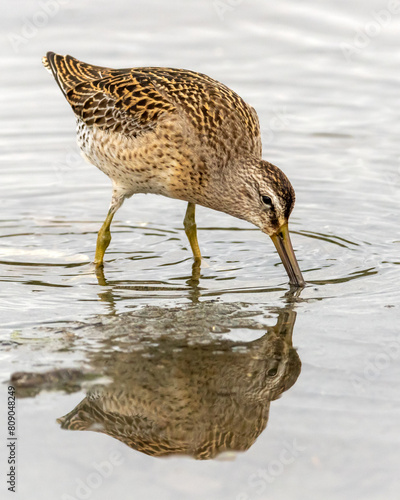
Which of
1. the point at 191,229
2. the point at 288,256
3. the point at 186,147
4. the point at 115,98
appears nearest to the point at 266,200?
the point at 288,256

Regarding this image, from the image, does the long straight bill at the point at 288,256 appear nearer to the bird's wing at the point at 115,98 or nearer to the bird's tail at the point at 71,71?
the bird's wing at the point at 115,98

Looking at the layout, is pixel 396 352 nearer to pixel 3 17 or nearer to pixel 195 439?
pixel 195 439

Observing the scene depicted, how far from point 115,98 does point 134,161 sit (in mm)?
772

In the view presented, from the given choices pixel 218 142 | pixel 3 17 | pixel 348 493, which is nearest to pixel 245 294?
pixel 218 142

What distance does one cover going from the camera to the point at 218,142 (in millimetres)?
7402

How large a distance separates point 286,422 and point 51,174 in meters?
6.06

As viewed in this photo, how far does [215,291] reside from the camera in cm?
693

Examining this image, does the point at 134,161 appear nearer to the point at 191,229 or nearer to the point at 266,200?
the point at 191,229

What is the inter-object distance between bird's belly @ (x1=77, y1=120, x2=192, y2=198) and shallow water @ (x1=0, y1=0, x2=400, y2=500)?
2.16ft

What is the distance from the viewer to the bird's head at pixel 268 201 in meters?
6.94

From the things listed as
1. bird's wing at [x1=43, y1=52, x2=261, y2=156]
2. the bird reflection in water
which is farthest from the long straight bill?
the bird reflection in water

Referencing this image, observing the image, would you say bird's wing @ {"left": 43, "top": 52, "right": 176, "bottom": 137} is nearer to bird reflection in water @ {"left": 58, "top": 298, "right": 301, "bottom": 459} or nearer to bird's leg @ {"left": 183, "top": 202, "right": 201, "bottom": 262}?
bird's leg @ {"left": 183, "top": 202, "right": 201, "bottom": 262}

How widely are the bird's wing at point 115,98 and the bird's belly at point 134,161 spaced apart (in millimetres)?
102

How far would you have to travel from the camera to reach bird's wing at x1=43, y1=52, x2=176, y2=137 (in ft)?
24.8
